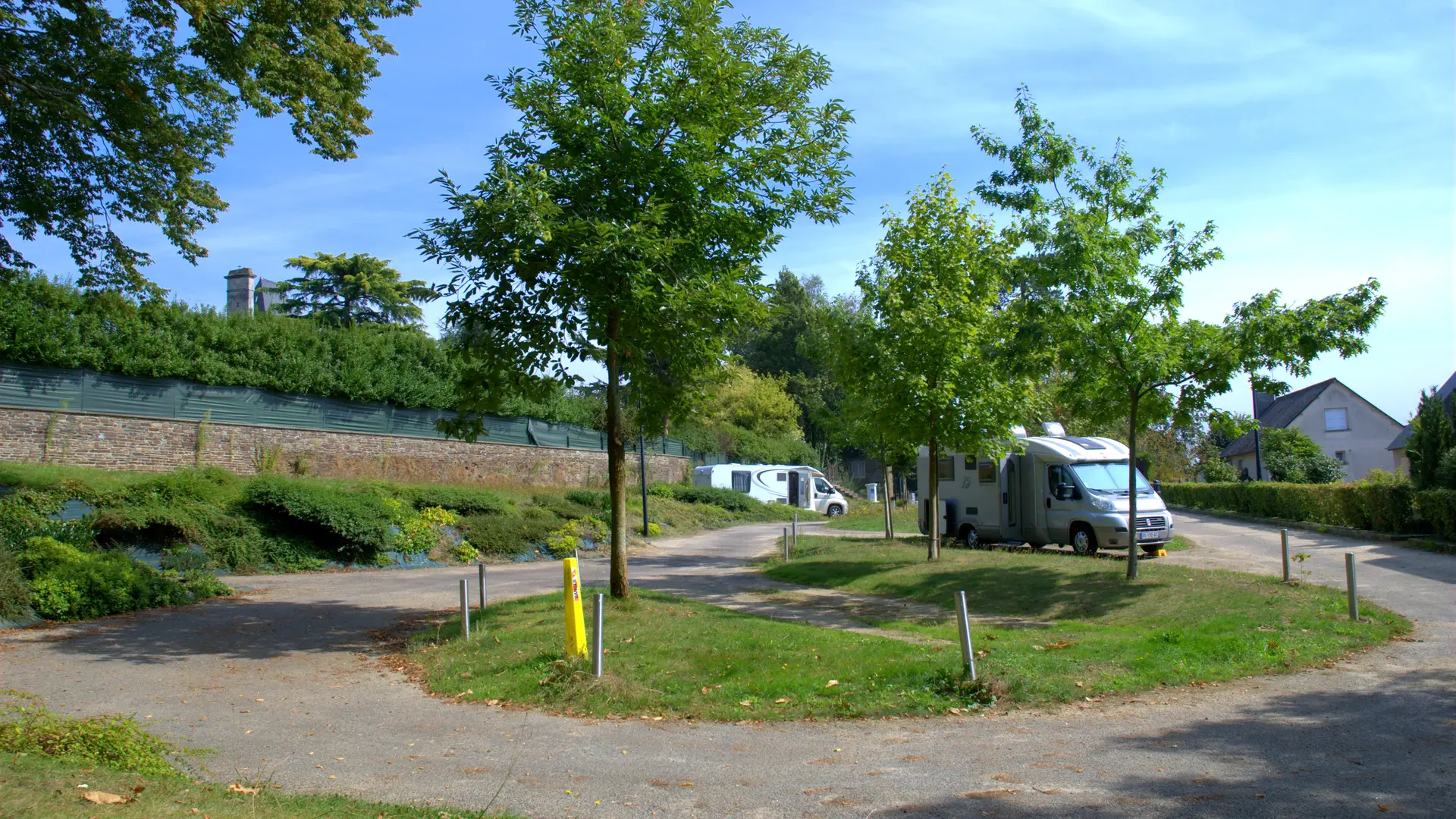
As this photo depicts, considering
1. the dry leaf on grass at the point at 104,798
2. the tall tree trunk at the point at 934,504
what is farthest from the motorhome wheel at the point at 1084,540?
the dry leaf on grass at the point at 104,798

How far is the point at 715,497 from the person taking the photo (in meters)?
41.8

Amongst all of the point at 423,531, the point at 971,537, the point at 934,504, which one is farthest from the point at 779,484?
the point at 934,504

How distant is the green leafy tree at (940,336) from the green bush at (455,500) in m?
11.5

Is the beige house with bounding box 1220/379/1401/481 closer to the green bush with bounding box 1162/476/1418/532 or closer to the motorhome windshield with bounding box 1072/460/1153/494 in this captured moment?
the green bush with bounding box 1162/476/1418/532

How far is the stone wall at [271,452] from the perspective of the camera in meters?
20.2

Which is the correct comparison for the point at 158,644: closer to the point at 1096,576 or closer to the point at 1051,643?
the point at 1051,643

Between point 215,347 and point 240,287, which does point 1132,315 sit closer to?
point 215,347

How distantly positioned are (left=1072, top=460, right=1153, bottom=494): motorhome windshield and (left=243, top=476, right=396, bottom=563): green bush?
15259mm

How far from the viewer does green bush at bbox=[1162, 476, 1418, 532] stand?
2366 centimetres

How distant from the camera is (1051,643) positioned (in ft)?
35.9

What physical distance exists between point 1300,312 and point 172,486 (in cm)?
1982

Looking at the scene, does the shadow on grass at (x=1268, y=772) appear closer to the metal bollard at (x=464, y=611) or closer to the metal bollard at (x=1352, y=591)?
the metal bollard at (x=1352, y=591)

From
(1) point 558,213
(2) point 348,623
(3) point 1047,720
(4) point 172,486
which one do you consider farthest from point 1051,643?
(4) point 172,486

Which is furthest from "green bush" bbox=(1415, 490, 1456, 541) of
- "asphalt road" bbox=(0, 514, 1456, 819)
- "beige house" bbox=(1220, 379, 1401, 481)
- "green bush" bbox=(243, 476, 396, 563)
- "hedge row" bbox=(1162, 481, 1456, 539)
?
"beige house" bbox=(1220, 379, 1401, 481)
